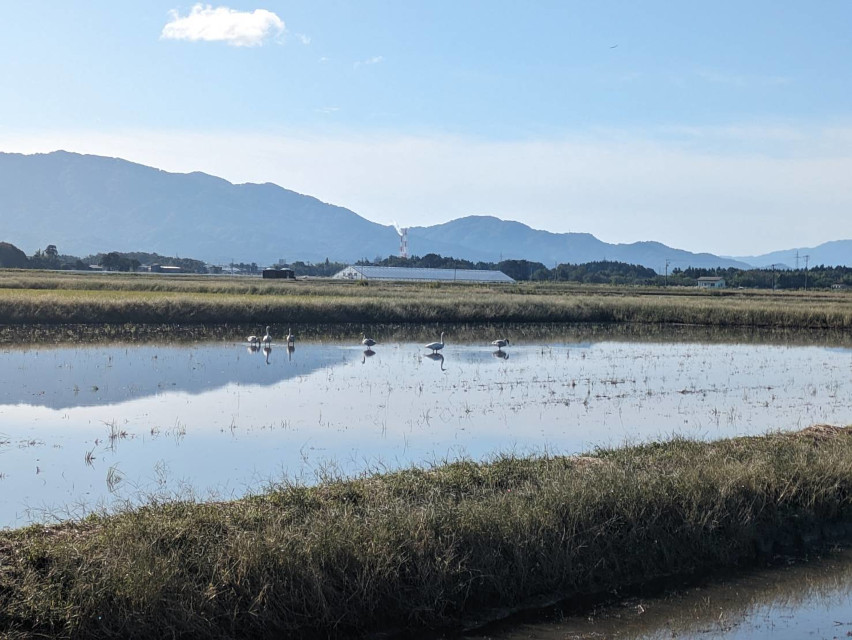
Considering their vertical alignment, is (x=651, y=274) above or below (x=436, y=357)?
above

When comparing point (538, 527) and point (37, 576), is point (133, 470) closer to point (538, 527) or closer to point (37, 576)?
point (37, 576)

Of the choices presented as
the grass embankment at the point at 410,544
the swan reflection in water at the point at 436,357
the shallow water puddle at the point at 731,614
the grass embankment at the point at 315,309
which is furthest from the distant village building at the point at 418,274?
the shallow water puddle at the point at 731,614

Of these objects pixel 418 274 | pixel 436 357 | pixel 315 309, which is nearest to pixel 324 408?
pixel 436 357

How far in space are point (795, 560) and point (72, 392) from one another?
12.1 metres

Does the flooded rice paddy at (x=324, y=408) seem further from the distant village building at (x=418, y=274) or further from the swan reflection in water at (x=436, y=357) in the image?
the distant village building at (x=418, y=274)

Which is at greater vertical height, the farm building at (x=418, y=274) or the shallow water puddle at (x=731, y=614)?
the farm building at (x=418, y=274)

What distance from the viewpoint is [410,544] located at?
6.26m

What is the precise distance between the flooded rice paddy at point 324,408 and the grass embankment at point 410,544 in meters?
1.22

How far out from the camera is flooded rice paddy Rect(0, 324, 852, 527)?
31.0 ft

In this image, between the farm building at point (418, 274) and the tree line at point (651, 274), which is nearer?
the farm building at point (418, 274)

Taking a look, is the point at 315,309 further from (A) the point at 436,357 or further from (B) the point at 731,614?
(B) the point at 731,614

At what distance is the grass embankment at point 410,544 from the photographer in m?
5.43

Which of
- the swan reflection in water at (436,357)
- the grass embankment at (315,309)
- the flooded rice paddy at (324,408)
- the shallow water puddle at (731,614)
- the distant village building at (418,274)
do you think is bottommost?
the shallow water puddle at (731,614)

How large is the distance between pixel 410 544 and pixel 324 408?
7818 millimetres
